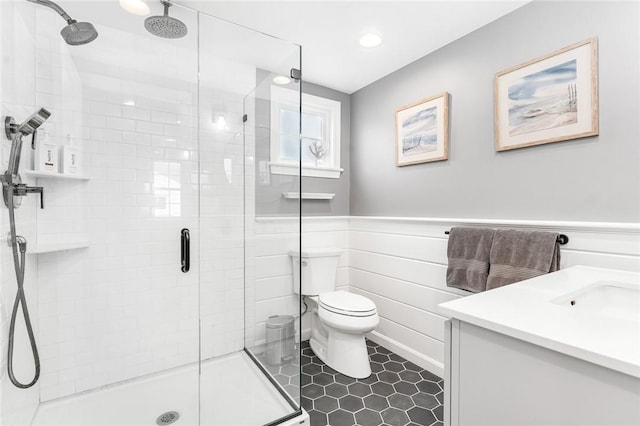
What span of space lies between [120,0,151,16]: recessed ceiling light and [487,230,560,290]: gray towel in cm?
237

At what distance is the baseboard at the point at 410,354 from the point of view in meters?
2.10

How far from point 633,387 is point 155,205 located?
2202 mm

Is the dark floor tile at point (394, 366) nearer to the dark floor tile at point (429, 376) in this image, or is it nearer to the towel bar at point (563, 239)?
the dark floor tile at point (429, 376)

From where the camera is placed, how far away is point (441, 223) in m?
2.12

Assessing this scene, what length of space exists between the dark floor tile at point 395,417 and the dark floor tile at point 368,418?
3 cm

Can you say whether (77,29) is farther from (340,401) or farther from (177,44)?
(340,401)

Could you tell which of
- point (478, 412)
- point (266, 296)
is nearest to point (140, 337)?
point (266, 296)

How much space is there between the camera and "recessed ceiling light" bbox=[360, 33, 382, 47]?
2.01 metres

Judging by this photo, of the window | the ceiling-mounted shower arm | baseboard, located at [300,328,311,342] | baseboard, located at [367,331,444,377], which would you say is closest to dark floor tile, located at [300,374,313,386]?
baseboard, located at [300,328,311,342]

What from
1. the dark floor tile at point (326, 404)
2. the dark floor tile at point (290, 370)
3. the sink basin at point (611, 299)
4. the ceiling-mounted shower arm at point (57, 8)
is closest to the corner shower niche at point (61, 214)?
the ceiling-mounted shower arm at point (57, 8)

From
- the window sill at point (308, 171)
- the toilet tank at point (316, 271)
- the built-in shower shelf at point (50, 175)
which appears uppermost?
the window sill at point (308, 171)

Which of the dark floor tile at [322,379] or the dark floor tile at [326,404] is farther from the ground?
the dark floor tile at [322,379]

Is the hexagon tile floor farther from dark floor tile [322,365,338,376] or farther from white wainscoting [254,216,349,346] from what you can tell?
white wainscoting [254,216,349,346]

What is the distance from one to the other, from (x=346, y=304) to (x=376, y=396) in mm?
563
